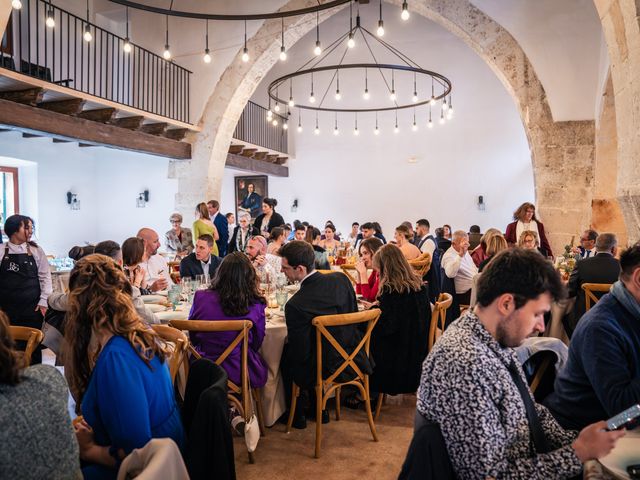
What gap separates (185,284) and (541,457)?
3258mm

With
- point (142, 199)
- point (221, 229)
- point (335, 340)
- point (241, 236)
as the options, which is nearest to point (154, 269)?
point (335, 340)

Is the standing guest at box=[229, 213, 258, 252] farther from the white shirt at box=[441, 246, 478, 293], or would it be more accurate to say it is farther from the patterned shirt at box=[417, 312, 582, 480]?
the patterned shirt at box=[417, 312, 582, 480]

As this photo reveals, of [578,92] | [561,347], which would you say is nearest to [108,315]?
[561,347]

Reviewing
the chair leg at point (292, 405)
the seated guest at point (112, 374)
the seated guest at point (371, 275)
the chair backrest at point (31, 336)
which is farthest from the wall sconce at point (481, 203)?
the seated guest at point (112, 374)

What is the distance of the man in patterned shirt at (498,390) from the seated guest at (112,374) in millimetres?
886

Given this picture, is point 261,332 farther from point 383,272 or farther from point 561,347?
point 561,347

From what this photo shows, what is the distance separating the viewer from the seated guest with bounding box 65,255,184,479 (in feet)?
5.39

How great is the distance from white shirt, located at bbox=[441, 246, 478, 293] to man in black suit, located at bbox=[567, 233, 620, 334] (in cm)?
155

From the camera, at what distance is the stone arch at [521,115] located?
7891mm

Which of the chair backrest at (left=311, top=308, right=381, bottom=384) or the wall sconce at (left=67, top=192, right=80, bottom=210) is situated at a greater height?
the wall sconce at (left=67, top=192, right=80, bottom=210)

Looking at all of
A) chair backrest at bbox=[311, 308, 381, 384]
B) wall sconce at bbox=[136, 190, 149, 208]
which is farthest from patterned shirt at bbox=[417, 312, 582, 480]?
wall sconce at bbox=[136, 190, 149, 208]

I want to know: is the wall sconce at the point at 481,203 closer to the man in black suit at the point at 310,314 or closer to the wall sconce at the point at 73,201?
the wall sconce at the point at 73,201

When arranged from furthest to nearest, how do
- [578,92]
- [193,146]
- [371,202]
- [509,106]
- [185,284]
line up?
[371,202] < [509,106] < [193,146] < [578,92] < [185,284]

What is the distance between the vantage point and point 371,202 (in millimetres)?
14734
